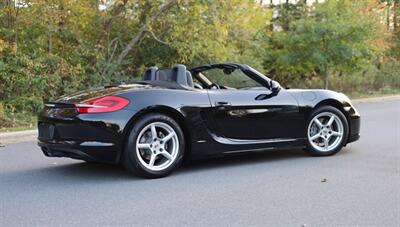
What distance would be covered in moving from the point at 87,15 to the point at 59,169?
1027 centimetres

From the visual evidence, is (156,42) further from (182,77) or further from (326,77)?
(182,77)

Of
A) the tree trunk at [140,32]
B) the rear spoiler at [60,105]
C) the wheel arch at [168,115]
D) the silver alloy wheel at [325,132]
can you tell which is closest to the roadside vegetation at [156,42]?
the tree trunk at [140,32]

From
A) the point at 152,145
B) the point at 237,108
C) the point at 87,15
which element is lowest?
the point at 152,145

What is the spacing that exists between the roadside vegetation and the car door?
6.93m

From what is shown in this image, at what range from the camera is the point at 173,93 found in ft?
18.5

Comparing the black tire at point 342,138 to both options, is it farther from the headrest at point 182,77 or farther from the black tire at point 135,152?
the black tire at point 135,152

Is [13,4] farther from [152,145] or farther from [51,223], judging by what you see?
[51,223]

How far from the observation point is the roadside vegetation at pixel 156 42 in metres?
13.5

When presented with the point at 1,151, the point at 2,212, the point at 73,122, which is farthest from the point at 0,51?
the point at 2,212

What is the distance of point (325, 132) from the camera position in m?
6.75

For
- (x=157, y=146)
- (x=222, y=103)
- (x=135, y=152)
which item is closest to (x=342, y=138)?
(x=222, y=103)

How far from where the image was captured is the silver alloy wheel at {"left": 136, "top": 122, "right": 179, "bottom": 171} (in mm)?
5395

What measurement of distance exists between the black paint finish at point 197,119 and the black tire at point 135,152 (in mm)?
64

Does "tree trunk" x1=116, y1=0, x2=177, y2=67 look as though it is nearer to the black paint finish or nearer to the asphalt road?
the black paint finish
